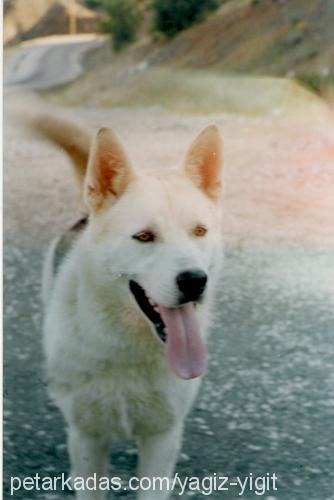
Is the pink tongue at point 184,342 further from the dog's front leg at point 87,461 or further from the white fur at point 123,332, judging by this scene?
the dog's front leg at point 87,461

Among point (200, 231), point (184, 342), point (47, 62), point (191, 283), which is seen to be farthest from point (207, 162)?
point (47, 62)

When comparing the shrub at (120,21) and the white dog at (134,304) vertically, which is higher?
the shrub at (120,21)

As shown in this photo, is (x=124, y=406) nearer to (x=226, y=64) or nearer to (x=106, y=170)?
(x=106, y=170)

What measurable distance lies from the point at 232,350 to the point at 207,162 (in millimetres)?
694

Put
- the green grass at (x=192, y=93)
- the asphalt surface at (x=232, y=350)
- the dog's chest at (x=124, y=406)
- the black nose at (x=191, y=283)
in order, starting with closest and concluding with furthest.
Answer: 1. the black nose at (x=191, y=283)
2. the dog's chest at (x=124, y=406)
3. the asphalt surface at (x=232, y=350)
4. the green grass at (x=192, y=93)

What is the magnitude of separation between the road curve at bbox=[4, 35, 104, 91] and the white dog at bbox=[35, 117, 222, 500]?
0.59 m

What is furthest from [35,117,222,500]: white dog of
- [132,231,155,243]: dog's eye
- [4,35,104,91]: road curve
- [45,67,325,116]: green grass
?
[4,35,104,91]: road curve

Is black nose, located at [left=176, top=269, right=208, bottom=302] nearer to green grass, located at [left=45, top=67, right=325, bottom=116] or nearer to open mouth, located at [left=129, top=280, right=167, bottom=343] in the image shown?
open mouth, located at [left=129, top=280, right=167, bottom=343]

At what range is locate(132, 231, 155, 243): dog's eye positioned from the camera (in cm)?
189

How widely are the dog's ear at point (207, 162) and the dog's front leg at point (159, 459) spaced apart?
697mm

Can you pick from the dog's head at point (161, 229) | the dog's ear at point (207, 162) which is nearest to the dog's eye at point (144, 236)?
the dog's head at point (161, 229)

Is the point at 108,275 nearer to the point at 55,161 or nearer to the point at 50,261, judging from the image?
the point at 50,261

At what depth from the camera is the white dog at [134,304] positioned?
1.89 m

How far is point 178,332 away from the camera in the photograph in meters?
1.95
